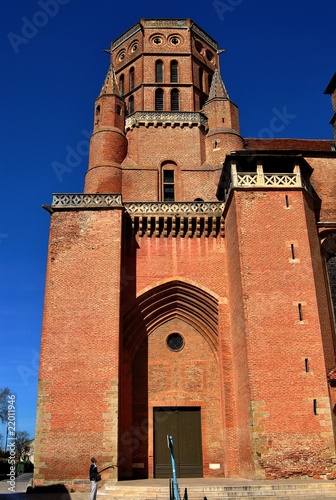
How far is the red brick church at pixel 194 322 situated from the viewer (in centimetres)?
1680

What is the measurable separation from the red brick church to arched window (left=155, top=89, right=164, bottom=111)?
491 cm

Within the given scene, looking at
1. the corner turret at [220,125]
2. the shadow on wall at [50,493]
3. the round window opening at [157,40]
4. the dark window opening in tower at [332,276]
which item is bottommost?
the shadow on wall at [50,493]

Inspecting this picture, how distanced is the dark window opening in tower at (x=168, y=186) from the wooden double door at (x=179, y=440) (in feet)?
34.8

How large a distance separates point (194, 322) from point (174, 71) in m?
16.1

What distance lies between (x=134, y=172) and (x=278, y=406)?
1392 cm

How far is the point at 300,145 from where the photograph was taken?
27391 millimetres

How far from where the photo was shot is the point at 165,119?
27031 mm

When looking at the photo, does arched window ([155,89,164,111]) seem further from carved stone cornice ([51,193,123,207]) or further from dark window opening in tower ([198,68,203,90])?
carved stone cornice ([51,193,123,207])

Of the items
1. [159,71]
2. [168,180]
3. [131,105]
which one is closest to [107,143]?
[168,180]

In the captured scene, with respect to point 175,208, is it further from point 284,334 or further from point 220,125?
point 284,334

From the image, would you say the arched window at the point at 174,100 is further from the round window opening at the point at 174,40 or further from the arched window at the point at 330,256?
the arched window at the point at 330,256

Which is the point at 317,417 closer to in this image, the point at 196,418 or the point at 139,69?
the point at 196,418

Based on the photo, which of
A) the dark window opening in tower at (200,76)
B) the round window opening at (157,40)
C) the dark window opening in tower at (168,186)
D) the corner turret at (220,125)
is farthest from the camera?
the round window opening at (157,40)

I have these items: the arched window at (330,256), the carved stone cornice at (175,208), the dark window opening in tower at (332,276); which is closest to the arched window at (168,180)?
the carved stone cornice at (175,208)
